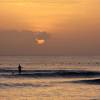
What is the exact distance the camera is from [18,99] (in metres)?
31.5

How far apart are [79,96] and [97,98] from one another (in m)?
1.82

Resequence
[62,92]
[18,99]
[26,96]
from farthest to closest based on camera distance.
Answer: [62,92] < [26,96] < [18,99]

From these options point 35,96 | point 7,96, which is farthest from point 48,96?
point 7,96

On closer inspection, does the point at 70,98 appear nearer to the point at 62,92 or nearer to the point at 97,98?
the point at 97,98

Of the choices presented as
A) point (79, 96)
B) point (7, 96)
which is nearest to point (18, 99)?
point (7, 96)

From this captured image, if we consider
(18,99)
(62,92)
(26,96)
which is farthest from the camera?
(62,92)

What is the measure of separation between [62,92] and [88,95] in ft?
10.0

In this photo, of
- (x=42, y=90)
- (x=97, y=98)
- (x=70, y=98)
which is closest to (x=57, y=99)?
(x=70, y=98)

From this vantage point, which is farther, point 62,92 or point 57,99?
point 62,92

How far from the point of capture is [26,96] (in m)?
33.6

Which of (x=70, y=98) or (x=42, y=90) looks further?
(x=42, y=90)

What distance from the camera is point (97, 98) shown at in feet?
106

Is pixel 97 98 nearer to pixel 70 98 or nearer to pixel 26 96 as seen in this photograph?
pixel 70 98

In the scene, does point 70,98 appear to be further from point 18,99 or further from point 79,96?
point 18,99
